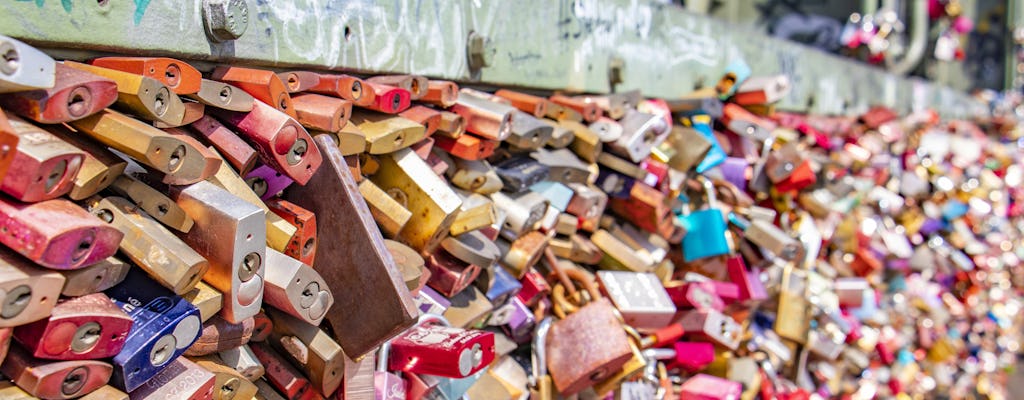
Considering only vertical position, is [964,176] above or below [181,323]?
below

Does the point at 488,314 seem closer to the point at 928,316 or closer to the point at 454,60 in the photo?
the point at 454,60

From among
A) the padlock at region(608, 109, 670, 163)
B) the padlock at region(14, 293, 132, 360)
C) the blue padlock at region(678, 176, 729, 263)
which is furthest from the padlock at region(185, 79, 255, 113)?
the blue padlock at region(678, 176, 729, 263)

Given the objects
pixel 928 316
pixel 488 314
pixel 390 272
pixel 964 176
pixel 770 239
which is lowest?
pixel 928 316

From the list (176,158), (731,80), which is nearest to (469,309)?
(176,158)

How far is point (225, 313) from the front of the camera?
1.53m

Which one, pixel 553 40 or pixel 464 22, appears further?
pixel 553 40

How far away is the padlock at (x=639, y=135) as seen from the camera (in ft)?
10.2

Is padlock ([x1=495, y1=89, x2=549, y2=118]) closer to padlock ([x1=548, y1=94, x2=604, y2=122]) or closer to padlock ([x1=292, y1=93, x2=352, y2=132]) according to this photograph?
padlock ([x1=548, y1=94, x2=604, y2=122])

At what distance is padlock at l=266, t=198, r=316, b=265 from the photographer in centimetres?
177

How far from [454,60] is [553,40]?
664mm

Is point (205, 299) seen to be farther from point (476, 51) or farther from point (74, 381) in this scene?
point (476, 51)

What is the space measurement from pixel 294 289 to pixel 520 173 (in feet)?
3.75

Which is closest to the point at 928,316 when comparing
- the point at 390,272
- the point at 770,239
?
the point at 770,239

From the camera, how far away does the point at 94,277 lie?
135 centimetres
